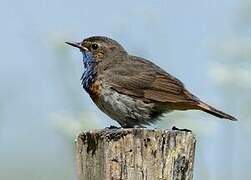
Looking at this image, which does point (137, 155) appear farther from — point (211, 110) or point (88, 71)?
point (88, 71)

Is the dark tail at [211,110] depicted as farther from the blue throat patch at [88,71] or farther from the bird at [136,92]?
the blue throat patch at [88,71]

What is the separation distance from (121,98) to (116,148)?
2.55 meters

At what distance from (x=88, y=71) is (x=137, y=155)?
3.05 metres

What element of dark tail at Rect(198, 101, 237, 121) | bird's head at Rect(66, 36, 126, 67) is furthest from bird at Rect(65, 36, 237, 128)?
bird's head at Rect(66, 36, 126, 67)

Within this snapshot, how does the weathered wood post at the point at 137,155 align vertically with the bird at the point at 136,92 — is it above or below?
below

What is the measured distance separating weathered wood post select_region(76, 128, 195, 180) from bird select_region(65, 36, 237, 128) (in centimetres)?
205

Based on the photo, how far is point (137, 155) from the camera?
3662 millimetres

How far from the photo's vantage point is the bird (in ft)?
20.0

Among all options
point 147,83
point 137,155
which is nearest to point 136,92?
point 147,83

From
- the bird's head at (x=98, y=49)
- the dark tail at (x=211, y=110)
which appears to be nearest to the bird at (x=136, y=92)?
the dark tail at (x=211, y=110)

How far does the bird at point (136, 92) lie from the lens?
6109 mm

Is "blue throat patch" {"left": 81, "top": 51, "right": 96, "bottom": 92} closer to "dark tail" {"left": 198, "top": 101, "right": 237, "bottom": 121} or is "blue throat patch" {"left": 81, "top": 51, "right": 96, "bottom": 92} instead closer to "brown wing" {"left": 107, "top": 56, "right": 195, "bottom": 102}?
"brown wing" {"left": 107, "top": 56, "right": 195, "bottom": 102}

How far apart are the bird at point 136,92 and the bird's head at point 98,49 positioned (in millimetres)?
176

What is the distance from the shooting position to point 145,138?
3730 millimetres
